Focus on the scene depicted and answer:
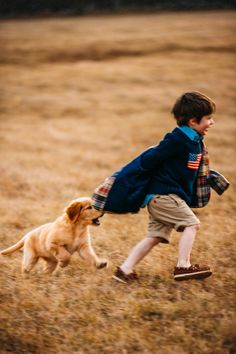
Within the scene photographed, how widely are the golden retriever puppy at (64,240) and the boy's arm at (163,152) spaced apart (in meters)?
0.68

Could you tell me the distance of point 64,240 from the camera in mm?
4090

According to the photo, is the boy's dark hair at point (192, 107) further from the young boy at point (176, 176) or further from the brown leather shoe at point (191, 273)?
the brown leather shoe at point (191, 273)

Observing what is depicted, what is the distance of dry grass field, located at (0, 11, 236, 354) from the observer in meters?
3.31

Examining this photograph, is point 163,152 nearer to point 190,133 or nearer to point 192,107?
point 190,133

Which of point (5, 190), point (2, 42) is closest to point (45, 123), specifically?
point (5, 190)

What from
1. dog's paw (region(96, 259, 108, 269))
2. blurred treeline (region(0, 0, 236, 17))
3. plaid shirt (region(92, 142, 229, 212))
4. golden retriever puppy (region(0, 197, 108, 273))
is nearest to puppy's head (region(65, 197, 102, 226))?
golden retriever puppy (region(0, 197, 108, 273))

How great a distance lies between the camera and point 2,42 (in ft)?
90.6

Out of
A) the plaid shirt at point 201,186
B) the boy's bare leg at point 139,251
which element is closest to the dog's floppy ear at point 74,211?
the plaid shirt at point 201,186

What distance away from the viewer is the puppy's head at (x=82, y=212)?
4094mm

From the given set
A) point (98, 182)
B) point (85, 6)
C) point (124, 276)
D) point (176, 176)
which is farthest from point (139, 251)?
point (85, 6)

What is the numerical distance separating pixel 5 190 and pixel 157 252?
3131 mm

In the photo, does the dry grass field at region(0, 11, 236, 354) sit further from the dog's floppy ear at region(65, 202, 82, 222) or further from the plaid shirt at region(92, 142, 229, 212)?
the plaid shirt at region(92, 142, 229, 212)

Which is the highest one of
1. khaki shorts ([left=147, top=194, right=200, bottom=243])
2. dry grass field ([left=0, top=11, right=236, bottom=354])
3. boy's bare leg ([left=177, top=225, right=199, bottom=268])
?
khaki shorts ([left=147, top=194, right=200, bottom=243])

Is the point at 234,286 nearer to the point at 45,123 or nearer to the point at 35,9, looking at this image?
the point at 45,123
